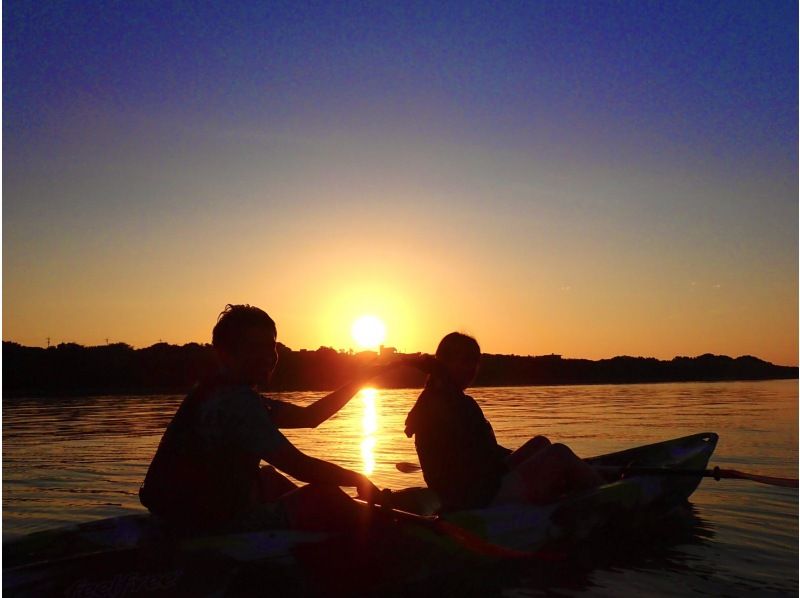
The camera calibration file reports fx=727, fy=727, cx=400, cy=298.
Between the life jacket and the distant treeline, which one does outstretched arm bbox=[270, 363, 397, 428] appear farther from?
the distant treeline

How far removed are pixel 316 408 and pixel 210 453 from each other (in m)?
1.44

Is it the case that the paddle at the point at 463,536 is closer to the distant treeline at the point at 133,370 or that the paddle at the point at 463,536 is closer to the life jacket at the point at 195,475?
the life jacket at the point at 195,475

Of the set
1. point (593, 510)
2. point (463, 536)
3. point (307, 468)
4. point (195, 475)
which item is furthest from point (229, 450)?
point (593, 510)

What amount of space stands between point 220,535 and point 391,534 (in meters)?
1.28

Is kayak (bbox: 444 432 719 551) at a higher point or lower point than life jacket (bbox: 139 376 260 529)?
lower

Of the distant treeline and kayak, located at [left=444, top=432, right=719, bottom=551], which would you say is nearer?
kayak, located at [left=444, top=432, right=719, bottom=551]

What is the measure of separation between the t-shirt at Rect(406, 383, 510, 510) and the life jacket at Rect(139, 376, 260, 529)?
66.2 inches

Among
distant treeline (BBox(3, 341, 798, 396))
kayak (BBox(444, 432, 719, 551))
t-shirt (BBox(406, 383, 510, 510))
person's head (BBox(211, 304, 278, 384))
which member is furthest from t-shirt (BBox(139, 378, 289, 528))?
distant treeline (BBox(3, 341, 798, 396))

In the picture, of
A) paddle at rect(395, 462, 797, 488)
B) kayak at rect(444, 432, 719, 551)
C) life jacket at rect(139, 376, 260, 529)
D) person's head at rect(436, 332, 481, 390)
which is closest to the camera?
life jacket at rect(139, 376, 260, 529)

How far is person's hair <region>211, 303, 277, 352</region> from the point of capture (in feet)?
14.9

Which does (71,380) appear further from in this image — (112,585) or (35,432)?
(112,585)

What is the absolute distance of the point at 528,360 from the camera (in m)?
67.0

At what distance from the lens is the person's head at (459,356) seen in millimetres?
6047

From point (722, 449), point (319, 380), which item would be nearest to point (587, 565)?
point (722, 449)
